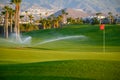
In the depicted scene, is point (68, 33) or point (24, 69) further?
point (68, 33)

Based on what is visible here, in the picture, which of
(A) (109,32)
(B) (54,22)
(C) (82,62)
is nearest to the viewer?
(C) (82,62)

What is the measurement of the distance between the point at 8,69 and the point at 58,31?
65.5m

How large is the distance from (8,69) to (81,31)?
59.1 m

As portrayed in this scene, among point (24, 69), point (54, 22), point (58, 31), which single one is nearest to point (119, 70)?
point (24, 69)

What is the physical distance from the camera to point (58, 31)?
79875 millimetres

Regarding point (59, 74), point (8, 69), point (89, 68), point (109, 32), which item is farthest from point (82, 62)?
point (109, 32)

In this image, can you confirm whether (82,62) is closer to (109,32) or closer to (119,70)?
(119,70)

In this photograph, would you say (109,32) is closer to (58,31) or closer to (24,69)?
(58,31)

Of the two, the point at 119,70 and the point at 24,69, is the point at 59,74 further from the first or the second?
the point at 119,70

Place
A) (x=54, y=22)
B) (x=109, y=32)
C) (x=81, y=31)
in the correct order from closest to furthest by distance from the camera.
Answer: (x=109, y=32)
(x=81, y=31)
(x=54, y=22)

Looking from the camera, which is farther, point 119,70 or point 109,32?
point 109,32

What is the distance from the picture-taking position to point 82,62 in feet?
51.8

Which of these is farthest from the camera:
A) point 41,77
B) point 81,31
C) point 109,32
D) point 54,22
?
point 54,22

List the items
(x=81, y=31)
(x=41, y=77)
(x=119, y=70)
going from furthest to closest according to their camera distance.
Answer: (x=81, y=31) < (x=119, y=70) < (x=41, y=77)
